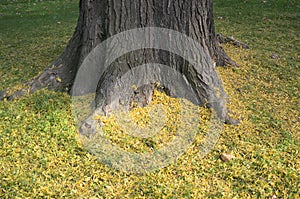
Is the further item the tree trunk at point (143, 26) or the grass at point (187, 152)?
the tree trunk at point (143, 26)

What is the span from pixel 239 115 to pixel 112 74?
1.84 meters

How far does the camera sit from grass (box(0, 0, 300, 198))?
3.15m

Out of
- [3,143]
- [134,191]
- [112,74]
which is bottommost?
[134,191]

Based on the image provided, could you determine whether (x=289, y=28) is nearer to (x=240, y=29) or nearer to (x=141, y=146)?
(x=240, y=29)

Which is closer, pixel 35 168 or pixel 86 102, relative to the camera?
pixel 35 168

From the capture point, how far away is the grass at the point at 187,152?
124 inches

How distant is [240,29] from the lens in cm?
892

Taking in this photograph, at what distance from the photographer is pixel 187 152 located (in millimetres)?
3662

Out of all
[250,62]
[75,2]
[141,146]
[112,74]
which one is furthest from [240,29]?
[75,2]

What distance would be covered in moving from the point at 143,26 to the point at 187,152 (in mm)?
1760

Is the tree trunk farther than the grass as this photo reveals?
Yes

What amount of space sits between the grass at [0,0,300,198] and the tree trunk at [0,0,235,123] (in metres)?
0.45

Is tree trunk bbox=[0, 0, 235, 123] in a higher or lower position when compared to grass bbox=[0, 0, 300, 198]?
higher

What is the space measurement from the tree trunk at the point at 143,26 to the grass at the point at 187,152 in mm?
448
